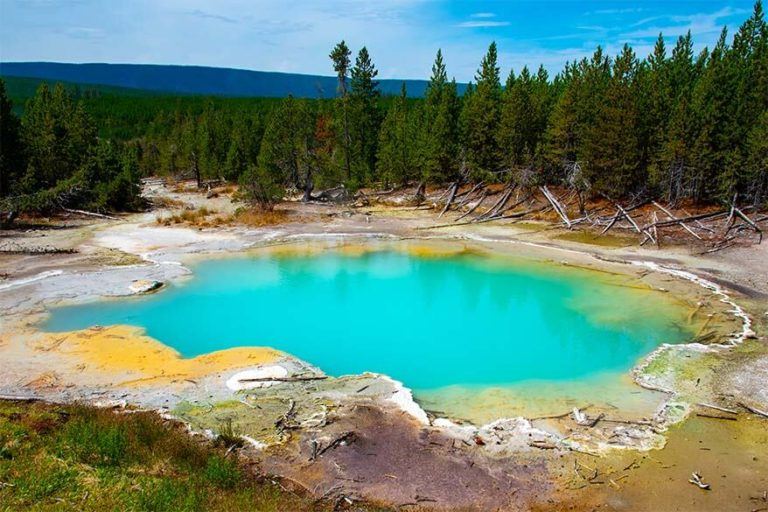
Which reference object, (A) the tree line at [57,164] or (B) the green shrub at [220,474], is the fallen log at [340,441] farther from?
(A) the tree line at [57,164]

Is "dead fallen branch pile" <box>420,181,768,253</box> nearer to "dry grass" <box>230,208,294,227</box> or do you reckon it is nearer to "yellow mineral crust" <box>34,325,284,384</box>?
"dry grass" <box>230,208,294,227</box>

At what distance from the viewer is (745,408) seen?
12.5 meters

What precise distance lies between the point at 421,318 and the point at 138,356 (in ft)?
30.7

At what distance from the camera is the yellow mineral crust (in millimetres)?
14477

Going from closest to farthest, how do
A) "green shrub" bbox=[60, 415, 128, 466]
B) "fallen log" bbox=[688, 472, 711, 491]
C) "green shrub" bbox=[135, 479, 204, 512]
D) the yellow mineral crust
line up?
1. "green shrub" bbox=[135, 479, 204, 512]
2. "green shrub" bbox=[60, 415, 128, 466]
3. "fallen log" bbox=[688, 472, 711, 491]
4. the yellow mineral crust

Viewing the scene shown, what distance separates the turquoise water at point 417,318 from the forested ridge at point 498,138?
11994mm

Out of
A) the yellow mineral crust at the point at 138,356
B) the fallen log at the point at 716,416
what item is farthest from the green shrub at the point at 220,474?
the fallen log at the point at 716,416

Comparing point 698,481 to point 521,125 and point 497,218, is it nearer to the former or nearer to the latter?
point 497,218

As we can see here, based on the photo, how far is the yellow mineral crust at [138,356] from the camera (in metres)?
14.5

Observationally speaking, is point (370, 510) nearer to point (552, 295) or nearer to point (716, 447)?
point (716, 447)

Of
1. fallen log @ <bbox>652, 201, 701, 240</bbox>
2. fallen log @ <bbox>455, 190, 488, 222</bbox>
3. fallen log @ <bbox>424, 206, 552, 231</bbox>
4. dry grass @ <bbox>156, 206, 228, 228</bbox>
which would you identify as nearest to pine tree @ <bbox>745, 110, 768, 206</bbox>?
fallen log @ <bbox>652, 201, 701, 240</bbox>

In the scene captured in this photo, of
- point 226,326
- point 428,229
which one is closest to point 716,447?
point 226,326

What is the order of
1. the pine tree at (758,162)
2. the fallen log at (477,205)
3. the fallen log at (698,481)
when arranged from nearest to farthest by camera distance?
the fallen log at (698,481) → the pine tree at (758,162) → the fallen log at (477,205)

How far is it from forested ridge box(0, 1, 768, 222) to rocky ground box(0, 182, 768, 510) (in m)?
10.5
